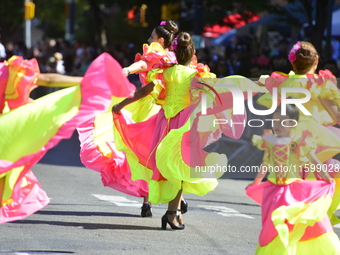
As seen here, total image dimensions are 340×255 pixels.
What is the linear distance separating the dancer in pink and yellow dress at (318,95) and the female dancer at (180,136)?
1095mm

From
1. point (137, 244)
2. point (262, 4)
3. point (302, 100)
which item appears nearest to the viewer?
point (302, 100)

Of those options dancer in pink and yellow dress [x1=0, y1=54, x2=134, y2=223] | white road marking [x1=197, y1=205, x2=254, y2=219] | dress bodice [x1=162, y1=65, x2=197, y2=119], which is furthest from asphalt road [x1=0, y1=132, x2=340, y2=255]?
dress bodice [x1=162, y1=65, x2=197, y2=119]

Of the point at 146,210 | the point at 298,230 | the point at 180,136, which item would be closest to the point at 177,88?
the point at 180,136

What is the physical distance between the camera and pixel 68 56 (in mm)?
22984

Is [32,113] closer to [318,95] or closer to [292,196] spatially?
[292,196]

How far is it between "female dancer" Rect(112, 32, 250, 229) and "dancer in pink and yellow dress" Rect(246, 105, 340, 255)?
1.65 m

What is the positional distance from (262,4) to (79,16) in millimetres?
33534

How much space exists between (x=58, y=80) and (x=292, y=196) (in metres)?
1.89

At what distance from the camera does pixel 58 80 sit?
18.0ft

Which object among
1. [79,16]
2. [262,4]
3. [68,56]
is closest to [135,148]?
[262,4]

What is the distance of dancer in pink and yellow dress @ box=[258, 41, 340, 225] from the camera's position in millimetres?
5848

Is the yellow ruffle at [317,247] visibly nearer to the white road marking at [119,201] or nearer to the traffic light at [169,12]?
the white road marking at [119,201]

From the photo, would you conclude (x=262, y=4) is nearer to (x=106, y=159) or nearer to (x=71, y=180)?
Result: (x=71, y=180)

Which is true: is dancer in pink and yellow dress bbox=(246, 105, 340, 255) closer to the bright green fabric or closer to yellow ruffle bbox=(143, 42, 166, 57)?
the bright green fabric
